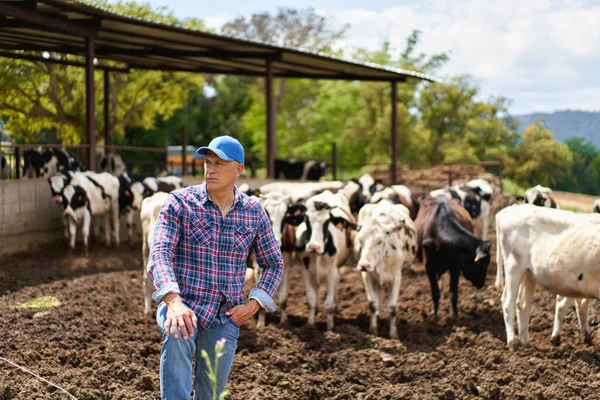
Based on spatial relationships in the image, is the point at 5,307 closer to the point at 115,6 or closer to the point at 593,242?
the point at 593,242

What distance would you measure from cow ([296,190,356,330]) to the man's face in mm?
5499

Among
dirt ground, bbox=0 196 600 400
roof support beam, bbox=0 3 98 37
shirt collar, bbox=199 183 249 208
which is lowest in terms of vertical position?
dirt ground, bbox=0 196 600 400

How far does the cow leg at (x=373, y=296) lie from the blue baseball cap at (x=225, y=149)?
5.88 meters

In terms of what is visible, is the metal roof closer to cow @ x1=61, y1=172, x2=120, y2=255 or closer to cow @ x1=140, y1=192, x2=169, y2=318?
cow @ x1=61, y1=172, x2=120, y2=255

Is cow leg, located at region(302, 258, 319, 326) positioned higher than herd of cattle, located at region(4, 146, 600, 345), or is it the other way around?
herd of cattle, located at region(4, 146, 600, 345)

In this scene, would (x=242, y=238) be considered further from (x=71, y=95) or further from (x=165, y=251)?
(x=71, y=95)

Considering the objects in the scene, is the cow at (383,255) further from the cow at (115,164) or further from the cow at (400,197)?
the cow at (115,164)

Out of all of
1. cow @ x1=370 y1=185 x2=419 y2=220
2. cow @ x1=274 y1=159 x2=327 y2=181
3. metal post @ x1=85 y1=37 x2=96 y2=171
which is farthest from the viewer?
cow @ x1=274 y1=159 x2=327 y2=181

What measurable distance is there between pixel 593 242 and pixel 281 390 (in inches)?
133

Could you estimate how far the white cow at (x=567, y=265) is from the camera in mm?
7934

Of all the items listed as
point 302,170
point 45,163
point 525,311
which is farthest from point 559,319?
point 302,170

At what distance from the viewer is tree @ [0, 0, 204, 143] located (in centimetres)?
2325

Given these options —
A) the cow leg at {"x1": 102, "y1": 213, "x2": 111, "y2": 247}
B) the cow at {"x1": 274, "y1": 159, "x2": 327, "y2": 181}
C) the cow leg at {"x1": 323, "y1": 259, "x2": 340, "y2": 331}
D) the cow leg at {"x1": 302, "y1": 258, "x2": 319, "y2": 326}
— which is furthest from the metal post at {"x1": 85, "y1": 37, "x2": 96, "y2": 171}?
the cow at {"x1": 274, "y1": 159, "x2": 327, "y2": 181}

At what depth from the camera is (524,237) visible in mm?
8617
